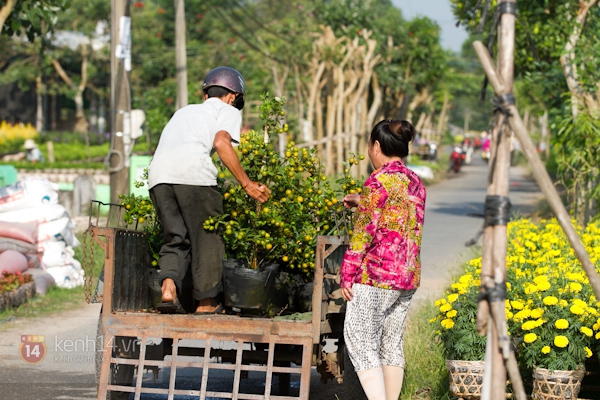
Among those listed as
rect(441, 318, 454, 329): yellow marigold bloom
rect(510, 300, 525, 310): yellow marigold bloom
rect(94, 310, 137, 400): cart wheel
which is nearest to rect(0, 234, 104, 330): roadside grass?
rect(94, 310, 137, 400): cart wheel

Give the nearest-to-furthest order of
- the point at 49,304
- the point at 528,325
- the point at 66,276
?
the point at 528,325 → the point at 49,304 → the point at 66,276

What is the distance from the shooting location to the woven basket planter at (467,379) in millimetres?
5051

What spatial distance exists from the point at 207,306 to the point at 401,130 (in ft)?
5.07

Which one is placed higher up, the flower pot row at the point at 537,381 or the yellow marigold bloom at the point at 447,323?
the yellow marigold bloom at the point at 447,323

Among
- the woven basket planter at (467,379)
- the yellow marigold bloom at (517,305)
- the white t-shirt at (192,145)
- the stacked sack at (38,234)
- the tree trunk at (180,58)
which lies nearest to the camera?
the woven basket planter at (467,379)

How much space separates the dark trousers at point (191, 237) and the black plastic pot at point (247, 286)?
0.06 meters

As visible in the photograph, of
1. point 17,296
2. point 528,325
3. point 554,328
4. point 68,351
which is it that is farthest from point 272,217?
point 17,296

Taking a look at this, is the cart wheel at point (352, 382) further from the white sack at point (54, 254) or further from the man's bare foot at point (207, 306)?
the white sack at point (54, 254)

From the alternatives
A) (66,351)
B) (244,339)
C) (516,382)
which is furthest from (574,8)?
(516,382)

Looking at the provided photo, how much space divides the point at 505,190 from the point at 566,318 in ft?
5.15

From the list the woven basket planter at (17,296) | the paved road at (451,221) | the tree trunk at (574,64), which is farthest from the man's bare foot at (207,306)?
the tree trunk at (574,64)

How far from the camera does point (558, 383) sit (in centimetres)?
482

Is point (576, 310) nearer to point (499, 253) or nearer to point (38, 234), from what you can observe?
point (499, 253)

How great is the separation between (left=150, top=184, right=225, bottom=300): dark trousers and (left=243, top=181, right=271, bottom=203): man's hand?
0.22 meters
